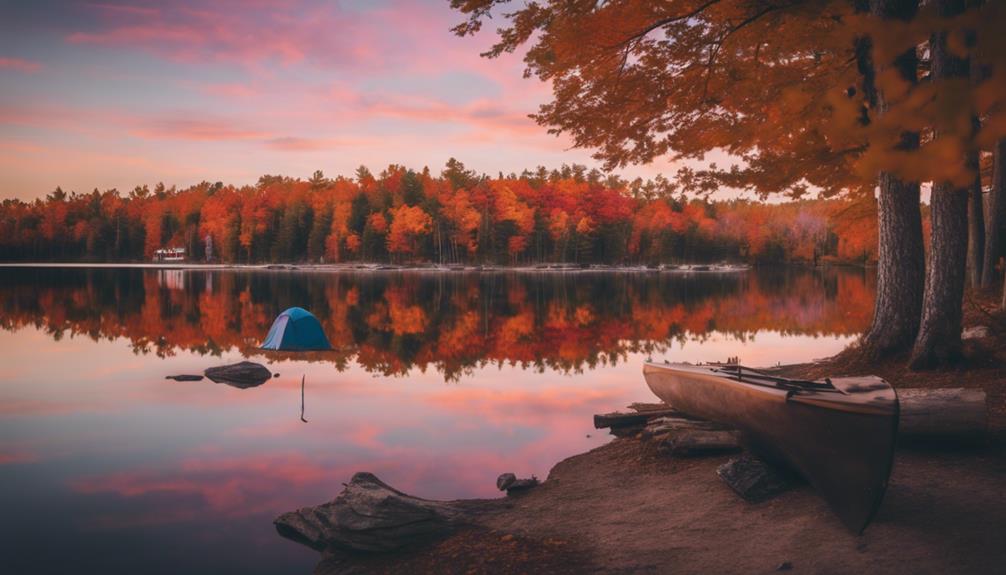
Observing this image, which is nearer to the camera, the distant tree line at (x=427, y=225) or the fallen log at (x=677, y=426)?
the fallen log at (x=677, y=426)

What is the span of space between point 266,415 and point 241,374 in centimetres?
410

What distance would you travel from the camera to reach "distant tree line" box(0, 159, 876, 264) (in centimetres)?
10912

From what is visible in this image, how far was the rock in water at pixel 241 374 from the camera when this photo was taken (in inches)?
673

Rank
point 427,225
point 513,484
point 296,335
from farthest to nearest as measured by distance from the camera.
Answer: point 427,225
point 296,335
point 513,484

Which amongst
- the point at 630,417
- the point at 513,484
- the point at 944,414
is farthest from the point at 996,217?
the point at 513,484

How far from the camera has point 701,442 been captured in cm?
869

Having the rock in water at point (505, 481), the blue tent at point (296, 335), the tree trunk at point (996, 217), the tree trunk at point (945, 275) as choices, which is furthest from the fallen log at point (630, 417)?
the tree trunk at point (996, 217)

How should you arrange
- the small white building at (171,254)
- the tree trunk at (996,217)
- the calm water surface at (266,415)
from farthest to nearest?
the small white building at (171,254), the tree trunk at (996,217), the calm water surface at (266,415)

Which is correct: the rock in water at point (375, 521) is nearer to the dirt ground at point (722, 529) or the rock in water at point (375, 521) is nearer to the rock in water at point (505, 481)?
the dirt ground at point (722, 529)

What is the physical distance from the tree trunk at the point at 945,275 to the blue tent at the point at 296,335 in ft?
42.0

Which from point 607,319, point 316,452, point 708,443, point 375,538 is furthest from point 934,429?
point 607,319

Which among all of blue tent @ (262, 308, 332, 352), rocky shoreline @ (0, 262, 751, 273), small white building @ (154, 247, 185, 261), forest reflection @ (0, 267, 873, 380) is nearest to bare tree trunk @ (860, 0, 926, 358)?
forest reflection @ (0, 267, 873, 380)

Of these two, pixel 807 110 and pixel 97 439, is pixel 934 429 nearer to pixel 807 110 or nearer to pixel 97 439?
pixel 807 110

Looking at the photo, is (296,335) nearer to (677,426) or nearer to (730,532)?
(677,426)
